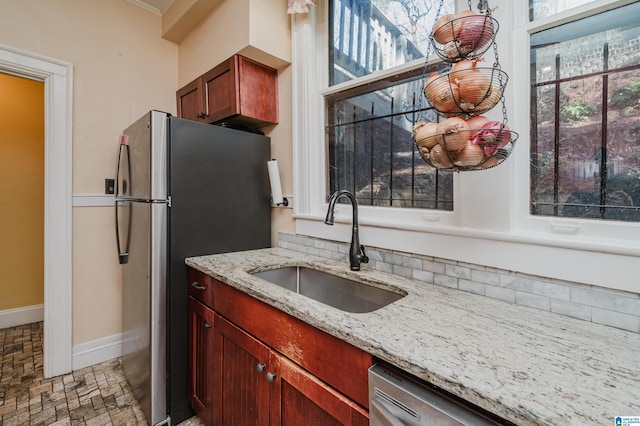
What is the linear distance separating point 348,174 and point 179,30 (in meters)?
1.88

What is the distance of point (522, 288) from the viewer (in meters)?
0.99

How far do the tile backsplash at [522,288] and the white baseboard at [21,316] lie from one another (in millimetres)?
3282

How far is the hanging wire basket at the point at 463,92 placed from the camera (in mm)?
772

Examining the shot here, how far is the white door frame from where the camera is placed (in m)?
1.90

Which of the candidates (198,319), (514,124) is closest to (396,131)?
(514,124)

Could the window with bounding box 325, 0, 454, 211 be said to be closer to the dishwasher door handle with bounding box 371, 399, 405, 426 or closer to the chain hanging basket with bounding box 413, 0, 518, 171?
the chain hanging basket with bounding box 413, 0, 518, 171

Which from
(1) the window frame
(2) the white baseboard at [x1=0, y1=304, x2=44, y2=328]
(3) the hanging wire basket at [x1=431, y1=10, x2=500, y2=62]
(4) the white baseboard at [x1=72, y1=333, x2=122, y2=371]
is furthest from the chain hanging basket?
(2) the white baseboard at [x1=0, y1=304, x2=44, y2=328]

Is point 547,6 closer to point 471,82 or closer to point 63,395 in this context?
point 471,82

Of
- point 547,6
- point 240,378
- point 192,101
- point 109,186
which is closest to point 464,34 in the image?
point 547,6

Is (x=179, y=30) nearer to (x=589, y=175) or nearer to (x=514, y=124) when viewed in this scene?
(x=514, y=124)

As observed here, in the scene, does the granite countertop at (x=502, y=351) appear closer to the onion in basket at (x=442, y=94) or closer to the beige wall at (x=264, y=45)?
the onion in basket at (x=442, y=94)

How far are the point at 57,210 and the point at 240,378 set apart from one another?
176 centimetres

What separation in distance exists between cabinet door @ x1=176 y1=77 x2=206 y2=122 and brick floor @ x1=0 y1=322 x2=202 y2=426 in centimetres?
187

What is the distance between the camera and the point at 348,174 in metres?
1.73
